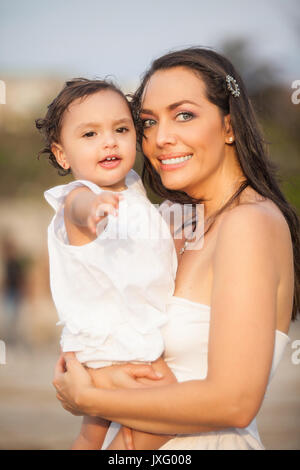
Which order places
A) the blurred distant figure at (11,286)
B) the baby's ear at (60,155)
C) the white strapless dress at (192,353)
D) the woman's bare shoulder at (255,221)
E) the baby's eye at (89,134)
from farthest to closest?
the blurred distant figure at (11,286), the baby's ear at (60,155), the baby's eye at (89,134), the white strapless dress at (192,353), the woman's bare shoulder at (255,221)

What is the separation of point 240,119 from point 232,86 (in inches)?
5.6

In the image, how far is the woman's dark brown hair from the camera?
2588mm

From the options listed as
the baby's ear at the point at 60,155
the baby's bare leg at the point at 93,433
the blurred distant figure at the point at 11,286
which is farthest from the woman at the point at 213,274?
the blurred distant figure at the point at 11,286

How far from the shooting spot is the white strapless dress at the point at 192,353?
90.1 inches

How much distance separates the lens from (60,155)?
2846mm

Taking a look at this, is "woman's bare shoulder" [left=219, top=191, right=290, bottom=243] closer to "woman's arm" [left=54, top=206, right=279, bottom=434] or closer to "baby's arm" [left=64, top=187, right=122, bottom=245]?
"woman's arm" [left=54, top=206, right=279, bottom=434]

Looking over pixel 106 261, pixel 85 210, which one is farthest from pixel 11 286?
pixel 85 210

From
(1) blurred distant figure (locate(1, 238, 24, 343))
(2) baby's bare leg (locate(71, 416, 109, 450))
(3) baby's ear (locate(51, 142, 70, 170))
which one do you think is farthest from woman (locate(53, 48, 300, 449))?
(1) blurred distant figure (locate(1, 238, 24, 343))

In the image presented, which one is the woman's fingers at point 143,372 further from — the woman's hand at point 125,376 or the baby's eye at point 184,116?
the baby's eye at point 184,116

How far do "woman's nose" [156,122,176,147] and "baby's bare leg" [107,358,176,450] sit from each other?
87 cm

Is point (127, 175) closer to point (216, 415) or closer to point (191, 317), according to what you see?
point (191, 317)

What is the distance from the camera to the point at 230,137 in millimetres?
2693

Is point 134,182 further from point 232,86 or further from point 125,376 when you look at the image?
point 125,376

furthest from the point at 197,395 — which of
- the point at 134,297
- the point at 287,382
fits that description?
the point at 287,382
